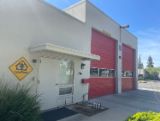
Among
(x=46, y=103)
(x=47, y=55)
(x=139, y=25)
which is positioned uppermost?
(x=139, y=25)

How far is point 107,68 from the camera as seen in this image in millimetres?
12766

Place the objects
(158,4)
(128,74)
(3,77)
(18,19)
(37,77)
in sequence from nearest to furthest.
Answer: (3,77), (18,19), (37,77), (158,4), (128,74)

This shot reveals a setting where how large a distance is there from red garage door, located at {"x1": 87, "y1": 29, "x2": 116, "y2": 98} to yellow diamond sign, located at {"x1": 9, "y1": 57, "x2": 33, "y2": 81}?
174 inches

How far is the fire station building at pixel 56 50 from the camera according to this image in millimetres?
6031

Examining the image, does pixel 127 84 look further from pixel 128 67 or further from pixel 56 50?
pixel 56 50

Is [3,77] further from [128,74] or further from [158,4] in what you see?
[128,74]

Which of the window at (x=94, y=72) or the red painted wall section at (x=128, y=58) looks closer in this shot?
the window at (x=94, y=72)

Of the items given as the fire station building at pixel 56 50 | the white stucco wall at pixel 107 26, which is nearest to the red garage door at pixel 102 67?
the fire station building at pixel 56 50

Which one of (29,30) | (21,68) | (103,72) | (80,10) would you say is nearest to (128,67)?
(103,72)

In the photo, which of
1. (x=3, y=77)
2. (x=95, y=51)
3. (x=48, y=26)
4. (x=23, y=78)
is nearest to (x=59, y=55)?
(x=48, y=26)

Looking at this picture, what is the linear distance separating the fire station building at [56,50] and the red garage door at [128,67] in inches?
127

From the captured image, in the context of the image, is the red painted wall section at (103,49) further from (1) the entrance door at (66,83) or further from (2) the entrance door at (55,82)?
(2) the entrance door at (55,82)

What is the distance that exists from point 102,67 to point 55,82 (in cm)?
532

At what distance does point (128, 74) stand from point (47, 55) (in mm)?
12261
